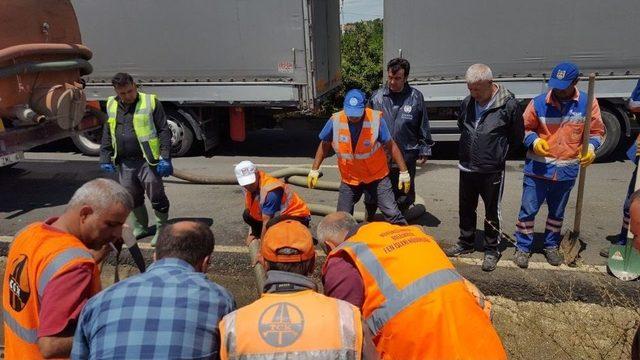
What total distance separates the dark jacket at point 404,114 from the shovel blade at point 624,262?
74.0 inches

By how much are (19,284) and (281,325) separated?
1.08 metres

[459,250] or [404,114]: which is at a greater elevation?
[404,114]

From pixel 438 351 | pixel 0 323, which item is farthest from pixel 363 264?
pixel 0 323

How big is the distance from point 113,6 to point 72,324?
7928mm

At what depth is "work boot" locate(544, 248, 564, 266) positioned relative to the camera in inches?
167

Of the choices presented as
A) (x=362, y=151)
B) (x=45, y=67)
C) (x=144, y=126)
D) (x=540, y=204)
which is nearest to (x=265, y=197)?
(x=362, y=151)

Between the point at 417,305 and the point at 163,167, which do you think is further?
the point at 163,167

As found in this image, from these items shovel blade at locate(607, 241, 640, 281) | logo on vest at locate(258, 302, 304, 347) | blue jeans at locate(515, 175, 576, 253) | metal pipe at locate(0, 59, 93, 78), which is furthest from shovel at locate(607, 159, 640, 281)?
metal pipe at locate(0, 59, 93, 78)

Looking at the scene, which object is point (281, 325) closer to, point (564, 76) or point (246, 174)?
point (246, 174)

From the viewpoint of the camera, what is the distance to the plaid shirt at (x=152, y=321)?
5.41 feet

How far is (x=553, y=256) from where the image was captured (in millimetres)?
4297

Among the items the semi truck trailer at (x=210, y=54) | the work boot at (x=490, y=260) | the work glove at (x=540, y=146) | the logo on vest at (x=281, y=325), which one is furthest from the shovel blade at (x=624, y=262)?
the semi truck trailer at (x=210, y=54)

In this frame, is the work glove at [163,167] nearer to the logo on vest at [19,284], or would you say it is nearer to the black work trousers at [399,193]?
the black work trousers at [399,193]

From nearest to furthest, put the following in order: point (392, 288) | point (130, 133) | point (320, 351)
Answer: point (320, 351) → point (392, 288) → point (130, 133)
